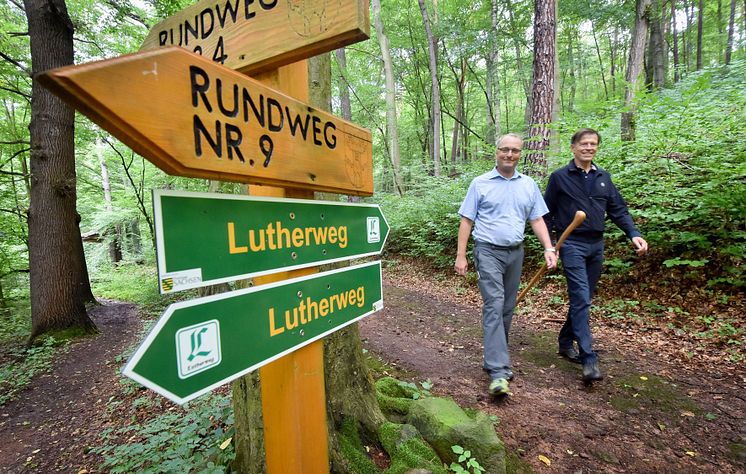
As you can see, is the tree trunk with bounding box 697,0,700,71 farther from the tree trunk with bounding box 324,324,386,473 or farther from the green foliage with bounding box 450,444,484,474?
the tree trunk with bounding box 324,324,386,473

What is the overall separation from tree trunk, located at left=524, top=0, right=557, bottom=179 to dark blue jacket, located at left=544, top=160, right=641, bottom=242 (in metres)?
3.33

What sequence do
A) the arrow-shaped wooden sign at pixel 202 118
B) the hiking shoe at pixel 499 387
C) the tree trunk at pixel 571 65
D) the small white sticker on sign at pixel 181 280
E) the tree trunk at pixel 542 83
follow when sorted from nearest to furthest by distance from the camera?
1. the arrow-shaped wooden sign at pixel 202 118
2. the small white sticker on sign at pixel 181 280
3. the hiking shoe at pixel 499 387
4. the tree trunk at pixel 542 83
5. the tree trunk at pixel 571 65

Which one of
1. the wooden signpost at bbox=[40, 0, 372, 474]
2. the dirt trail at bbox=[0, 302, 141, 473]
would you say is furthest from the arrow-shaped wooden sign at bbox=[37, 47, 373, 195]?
the dirt trail at bbox=[0, 302, 141, 473]

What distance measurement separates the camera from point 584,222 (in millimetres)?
3098

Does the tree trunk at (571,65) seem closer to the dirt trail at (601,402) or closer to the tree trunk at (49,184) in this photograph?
the dirt trail at (601,402)

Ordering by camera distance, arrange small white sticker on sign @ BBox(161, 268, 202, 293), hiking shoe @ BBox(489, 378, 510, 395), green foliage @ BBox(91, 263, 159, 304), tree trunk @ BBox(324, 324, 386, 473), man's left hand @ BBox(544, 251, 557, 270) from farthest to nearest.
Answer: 1. green foliage @ BBox(91, 263, 159, 304)
2. man's left hand @ BBox(544, 251, 557, 270)
3. hiking shoe @ BBox(489, 378, 510, 395)
4. tree trunk @ BBox(324, 324, 386, 473)
5. small white sticker on sign @ BBox(161, 268, 202, 293)

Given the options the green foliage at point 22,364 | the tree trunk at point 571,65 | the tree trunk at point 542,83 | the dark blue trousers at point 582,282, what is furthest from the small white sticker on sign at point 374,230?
the tree trunk at point 571,65

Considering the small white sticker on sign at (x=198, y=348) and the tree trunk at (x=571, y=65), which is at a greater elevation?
the tree trunk at (x=571, y=65)

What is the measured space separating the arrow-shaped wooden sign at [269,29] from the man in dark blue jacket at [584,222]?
8.97ft

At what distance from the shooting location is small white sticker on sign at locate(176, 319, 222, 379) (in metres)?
0.82

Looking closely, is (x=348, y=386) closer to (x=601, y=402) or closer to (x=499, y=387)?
(x=499, y=387)

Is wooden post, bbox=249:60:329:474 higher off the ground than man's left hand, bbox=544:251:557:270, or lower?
lower

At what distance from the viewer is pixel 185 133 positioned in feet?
2.86

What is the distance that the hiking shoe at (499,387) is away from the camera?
2.69m
